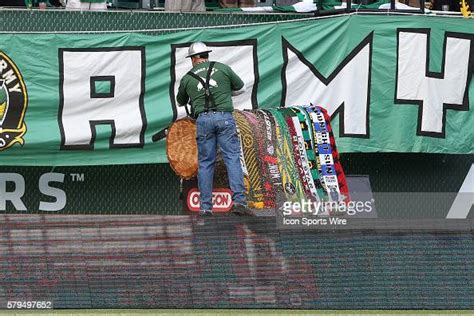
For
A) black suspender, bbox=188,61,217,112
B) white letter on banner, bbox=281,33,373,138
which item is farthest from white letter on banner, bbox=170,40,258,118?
black suspender, bbox=188,61,217,112

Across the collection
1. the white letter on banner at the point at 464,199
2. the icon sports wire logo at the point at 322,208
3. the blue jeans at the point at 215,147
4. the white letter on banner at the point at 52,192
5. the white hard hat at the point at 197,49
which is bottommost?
the white letter on banner at the point at 464,199

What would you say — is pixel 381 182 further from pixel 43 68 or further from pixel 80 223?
pixel 80 223

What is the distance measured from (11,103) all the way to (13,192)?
3.26ft

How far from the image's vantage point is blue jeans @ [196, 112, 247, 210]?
10852mm

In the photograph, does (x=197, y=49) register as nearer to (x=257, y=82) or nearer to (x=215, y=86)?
(x=215, y=86)

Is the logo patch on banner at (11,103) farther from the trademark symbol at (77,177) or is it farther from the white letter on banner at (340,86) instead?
the white letter on banner at (340,86)

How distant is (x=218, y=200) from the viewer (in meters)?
11.5

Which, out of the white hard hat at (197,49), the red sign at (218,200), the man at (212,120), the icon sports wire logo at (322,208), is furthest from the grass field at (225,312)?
the white hard hat at (197,49)

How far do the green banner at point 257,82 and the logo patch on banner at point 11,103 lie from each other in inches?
0.4

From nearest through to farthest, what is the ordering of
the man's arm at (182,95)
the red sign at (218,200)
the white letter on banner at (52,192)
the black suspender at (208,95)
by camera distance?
1. the black suspender at (208,95)
2. the man's arm at (182,95)
3. the red sign at (218,200)
4. the white letter on banner at (52,192)

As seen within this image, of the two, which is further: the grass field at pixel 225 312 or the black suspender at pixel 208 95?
the black suspender at pixel 208 95

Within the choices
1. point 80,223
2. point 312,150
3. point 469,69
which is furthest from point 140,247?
point 469,69

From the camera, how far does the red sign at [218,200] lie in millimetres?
11516

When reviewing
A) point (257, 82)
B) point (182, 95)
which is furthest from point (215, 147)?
point (257, 82)
